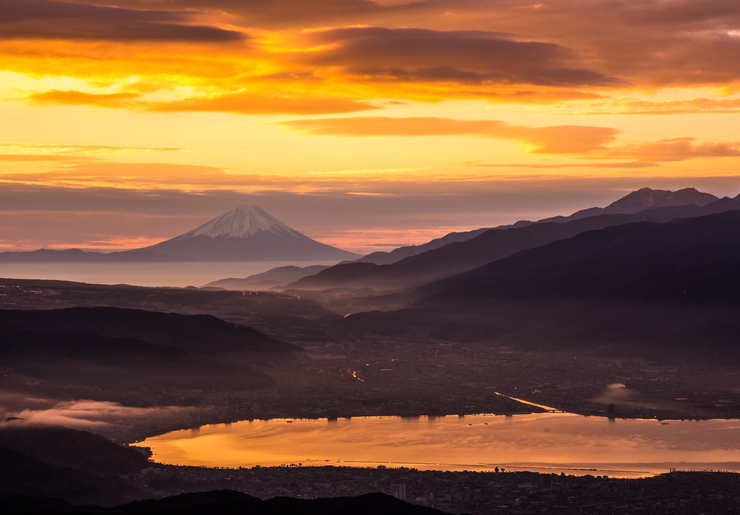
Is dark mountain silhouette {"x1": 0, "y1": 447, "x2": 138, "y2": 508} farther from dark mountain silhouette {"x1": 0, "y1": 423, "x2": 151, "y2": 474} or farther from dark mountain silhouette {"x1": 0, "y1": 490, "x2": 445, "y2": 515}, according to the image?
dark mountain silhouette {"x1": 0, "y1": 490, "x2": 445, "y2": 515}

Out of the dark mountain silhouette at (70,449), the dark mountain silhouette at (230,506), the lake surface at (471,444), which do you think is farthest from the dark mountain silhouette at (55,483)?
the lake surface at (471,444)

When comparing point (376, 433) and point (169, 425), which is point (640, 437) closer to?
point (376, 433)

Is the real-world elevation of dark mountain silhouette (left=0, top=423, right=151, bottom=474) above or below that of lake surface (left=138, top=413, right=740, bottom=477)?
above

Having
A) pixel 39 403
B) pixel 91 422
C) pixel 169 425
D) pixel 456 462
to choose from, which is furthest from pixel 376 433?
pixel 39 403

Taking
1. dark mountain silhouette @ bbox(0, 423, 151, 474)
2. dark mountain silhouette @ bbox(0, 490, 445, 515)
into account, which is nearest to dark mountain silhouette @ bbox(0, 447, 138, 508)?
dark mountain silhouette @ bbox(0, 423, 151, 474)

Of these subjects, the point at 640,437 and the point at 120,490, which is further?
the point at 640,437

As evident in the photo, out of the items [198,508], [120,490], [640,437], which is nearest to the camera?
[198,508]

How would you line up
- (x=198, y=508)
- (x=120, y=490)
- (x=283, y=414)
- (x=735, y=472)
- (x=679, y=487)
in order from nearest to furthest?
1. (x=198, y=508)
2. (x=120, y=490)
3. (x=679, y=487)
4. (x=735, y=472)
5. (x=283, y=414)

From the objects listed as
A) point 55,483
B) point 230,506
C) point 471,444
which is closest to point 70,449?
point 55,483
